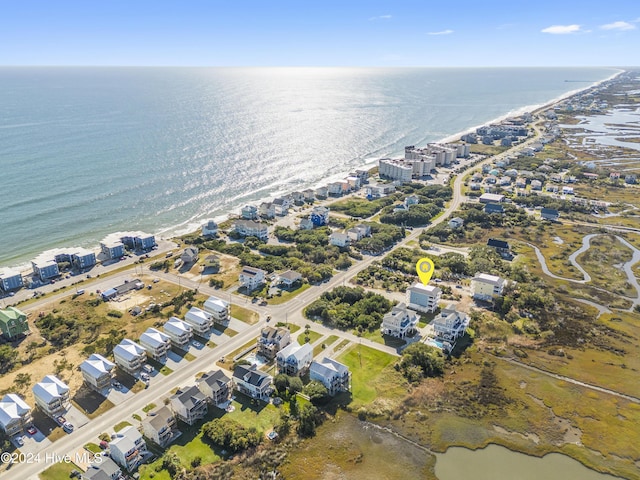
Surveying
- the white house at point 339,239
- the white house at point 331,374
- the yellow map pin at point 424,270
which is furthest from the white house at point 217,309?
the white house at point 339,239

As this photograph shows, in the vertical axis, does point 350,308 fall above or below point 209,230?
below

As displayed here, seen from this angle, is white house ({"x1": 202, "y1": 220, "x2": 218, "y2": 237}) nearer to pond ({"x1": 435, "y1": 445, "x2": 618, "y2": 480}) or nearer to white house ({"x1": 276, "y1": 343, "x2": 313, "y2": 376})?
Result: white house ({"x1": 276, "y1": 343, "x2": 313, "y2": 376})

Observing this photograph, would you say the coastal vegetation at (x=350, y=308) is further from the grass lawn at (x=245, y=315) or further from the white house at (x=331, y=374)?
the white house at (x=331, y=374)

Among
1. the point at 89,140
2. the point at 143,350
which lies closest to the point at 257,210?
the point at 143,350

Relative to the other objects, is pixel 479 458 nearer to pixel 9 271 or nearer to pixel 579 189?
pixel 9 271

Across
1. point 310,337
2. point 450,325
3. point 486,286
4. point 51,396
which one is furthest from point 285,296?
point 51,396

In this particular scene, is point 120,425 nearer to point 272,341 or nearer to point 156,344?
point 156,344
